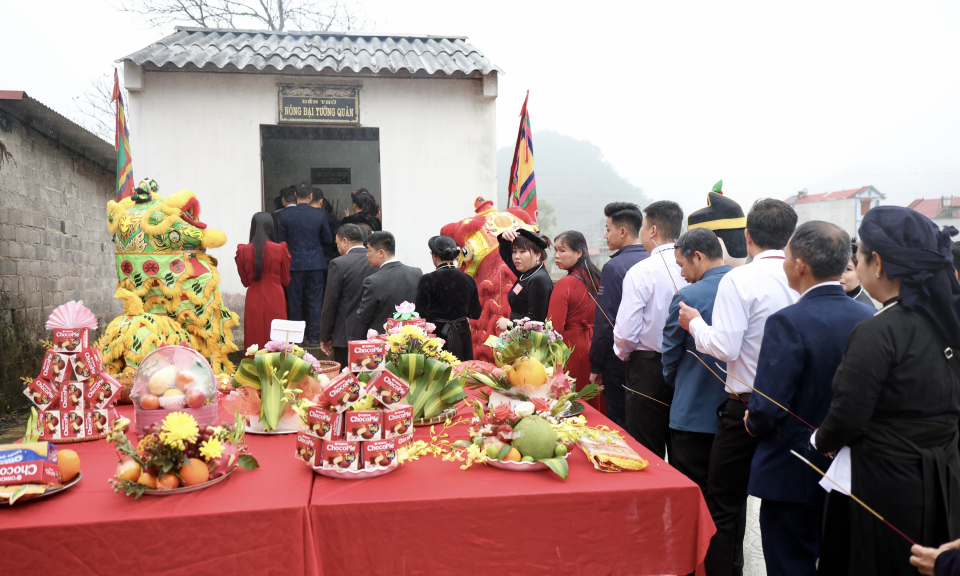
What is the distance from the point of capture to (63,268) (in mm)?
7207

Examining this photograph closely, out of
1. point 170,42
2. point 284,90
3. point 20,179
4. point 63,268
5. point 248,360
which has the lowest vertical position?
point 248,360

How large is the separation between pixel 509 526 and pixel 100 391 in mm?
1744

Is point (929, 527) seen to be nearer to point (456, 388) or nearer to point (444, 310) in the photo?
point (456, 388)

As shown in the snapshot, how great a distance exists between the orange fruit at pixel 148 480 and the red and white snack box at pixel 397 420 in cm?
70

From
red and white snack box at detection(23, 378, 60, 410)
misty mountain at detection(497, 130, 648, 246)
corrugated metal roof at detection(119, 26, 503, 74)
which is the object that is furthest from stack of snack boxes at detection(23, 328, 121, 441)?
misty mountain at detection(497, 130, 648, 246)

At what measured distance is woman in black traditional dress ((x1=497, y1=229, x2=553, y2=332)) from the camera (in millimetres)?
4309

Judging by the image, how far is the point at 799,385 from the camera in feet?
7.38

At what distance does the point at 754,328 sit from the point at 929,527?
0.95 m

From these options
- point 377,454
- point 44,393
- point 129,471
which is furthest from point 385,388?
point 44,393

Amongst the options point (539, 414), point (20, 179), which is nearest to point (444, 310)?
point (539, 414)

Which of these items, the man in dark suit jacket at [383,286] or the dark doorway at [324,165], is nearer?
the man in dark suit jacket at [383,286]

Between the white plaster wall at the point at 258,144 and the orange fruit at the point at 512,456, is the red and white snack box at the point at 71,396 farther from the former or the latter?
the white plaster wall at the point at 258,144

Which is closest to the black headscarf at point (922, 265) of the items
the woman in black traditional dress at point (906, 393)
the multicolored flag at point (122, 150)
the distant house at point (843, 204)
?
the woman in black traditional dress at point (906, 393)

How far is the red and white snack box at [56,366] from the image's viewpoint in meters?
2.32
